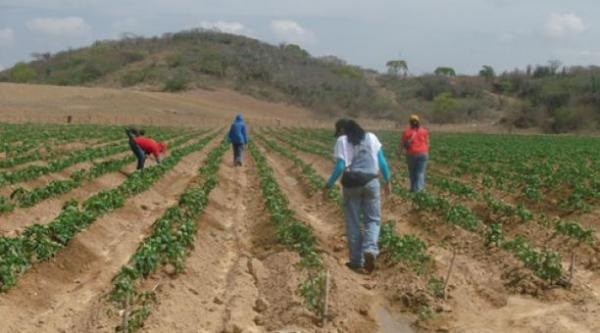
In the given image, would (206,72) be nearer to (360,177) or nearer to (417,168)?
(417,168)

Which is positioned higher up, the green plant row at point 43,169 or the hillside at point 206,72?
the hillside at point 206,72

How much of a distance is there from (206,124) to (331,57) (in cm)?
10234

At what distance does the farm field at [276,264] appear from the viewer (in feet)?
22.7

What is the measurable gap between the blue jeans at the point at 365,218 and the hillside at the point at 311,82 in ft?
214

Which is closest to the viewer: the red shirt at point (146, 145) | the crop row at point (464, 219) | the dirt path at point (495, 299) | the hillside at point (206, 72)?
the dirt path at point (495, 299)

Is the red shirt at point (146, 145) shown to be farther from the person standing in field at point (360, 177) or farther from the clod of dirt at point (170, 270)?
the clod of dirt at point (170, 270)

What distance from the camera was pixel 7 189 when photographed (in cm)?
1343

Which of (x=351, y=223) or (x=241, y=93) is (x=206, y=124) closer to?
(x=241, y=93)

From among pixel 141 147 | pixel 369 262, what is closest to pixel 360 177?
pixel 369 262

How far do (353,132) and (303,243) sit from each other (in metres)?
1.54

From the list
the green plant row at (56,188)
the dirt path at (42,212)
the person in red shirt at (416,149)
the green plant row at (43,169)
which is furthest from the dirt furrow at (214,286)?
the green plant row at (43,169)

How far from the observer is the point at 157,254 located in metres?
8.01

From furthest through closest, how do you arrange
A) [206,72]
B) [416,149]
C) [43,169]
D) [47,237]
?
[206,72]
[43,169]
[416,149]
[47,237]

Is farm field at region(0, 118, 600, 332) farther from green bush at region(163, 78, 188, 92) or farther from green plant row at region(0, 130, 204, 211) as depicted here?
green bush at region(163, 78, 188, 92)
